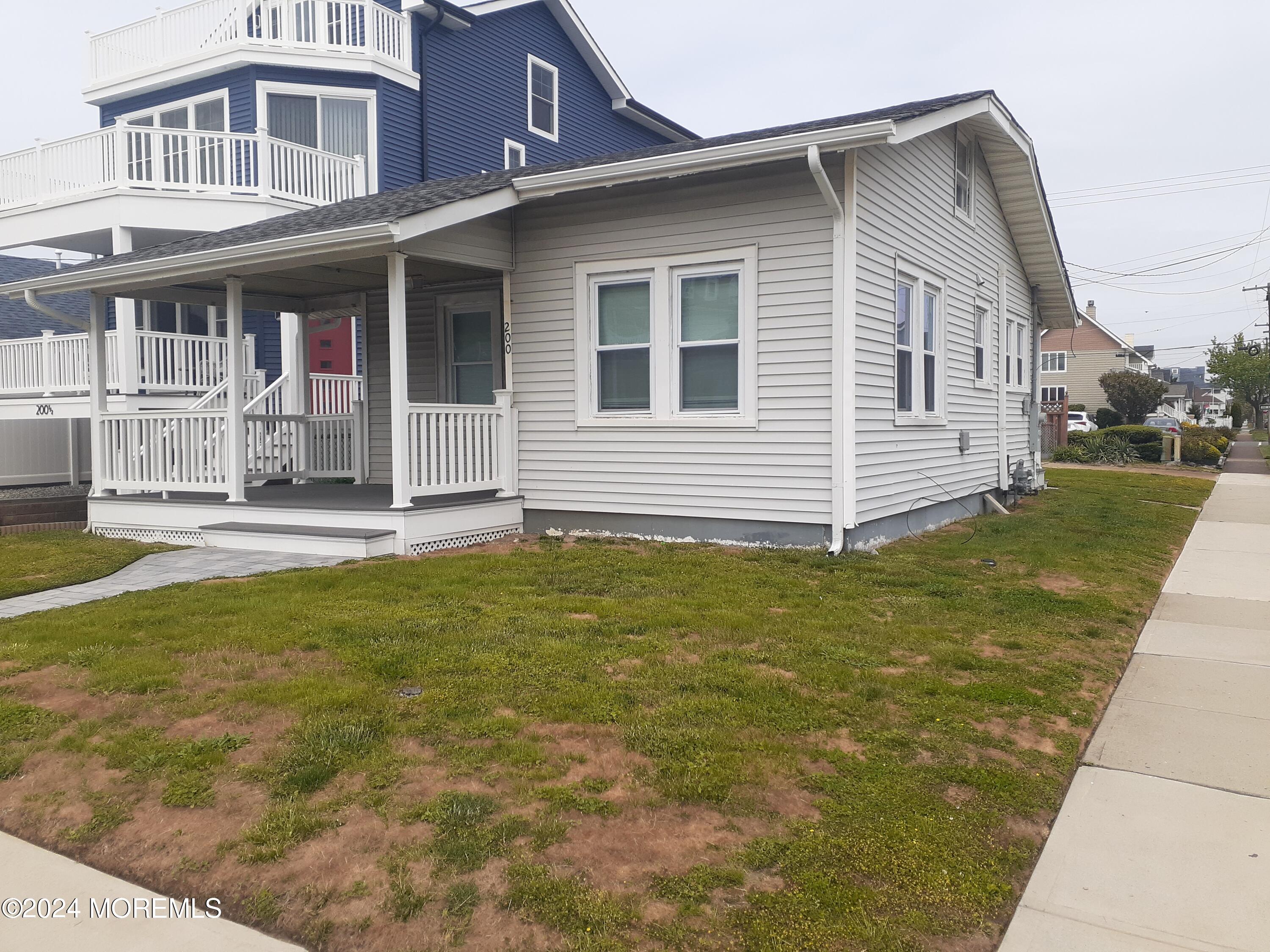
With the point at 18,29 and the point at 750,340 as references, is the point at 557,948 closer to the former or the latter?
the point at 750,340

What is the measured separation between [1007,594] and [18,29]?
97.1 feet

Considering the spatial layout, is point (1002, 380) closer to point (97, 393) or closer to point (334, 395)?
point (334, 395)

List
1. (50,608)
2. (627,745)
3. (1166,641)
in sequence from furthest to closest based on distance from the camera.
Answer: (50,608)
(1166,641)
(627,745)

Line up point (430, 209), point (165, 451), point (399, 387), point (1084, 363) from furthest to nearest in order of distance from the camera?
point (1084, 363), point (165, 451), point (399, 387), point (430, 209)

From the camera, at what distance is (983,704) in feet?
15.5

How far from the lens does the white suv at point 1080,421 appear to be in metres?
42.8

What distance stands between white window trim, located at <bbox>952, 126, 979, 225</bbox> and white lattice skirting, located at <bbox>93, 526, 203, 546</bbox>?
9.33 metres

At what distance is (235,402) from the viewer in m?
10.1

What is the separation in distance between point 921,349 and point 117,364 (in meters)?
12.7

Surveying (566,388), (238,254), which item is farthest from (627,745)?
(238,254)

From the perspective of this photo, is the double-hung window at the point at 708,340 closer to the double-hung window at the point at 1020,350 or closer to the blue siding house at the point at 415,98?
the double-hung window at the point at 1020,350

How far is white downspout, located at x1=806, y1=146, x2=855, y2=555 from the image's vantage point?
8500mm

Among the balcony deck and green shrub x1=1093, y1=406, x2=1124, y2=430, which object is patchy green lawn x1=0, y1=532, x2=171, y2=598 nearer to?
the balcony deck
